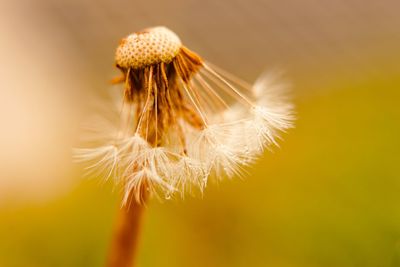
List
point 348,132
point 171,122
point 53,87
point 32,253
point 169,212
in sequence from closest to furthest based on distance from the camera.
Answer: point 171,122 → point 32,253 → point 169,212 → point 348,132 → point 53,87

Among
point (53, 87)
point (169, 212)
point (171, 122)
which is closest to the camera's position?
point (171, 122)

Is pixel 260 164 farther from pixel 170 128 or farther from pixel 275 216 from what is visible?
pixel 170 128

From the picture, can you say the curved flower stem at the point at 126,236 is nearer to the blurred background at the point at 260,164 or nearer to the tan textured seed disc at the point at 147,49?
the blurred background at the point at 260,164

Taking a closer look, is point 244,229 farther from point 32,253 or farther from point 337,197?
point 32,253

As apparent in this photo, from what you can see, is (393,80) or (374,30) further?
(374,30)

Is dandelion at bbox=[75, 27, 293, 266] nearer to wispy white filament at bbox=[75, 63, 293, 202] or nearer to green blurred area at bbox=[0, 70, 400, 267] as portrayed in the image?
wispy white filament at bbox=[75, 63, 293, 202]

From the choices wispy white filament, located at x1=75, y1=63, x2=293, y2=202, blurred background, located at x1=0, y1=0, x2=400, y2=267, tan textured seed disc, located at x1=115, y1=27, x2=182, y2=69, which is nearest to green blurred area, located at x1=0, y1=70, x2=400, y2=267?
blurred background, located at x1=0, y1=0, x2=400, y2=267

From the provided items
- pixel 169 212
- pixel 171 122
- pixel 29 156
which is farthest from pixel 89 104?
pixel 171 122

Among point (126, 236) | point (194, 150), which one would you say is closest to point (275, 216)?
point (194, 150)
